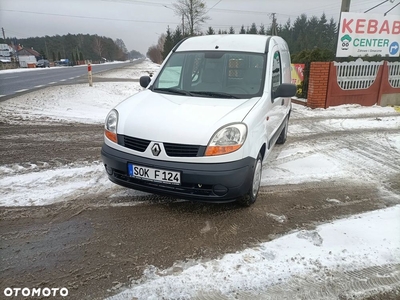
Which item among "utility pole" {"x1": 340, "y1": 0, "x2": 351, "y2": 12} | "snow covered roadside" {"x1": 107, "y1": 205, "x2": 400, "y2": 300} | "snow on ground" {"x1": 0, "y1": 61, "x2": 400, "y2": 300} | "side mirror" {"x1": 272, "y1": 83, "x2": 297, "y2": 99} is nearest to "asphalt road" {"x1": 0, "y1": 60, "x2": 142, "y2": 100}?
"snow on ground" {"x1": 0, "y1": 61, "x2": 400, "y2": 300}

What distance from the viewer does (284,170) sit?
439cm

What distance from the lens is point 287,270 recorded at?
224 centimetres

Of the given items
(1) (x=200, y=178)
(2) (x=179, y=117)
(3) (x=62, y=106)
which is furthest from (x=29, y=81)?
(1) (x=200, y=178)

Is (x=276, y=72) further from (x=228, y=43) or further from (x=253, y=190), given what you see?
(x=253, y=190)

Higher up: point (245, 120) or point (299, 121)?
point (245, 120)

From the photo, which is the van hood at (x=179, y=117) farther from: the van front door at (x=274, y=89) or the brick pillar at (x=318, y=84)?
the brick pillar at (x=318, y=84)

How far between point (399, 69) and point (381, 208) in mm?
9380

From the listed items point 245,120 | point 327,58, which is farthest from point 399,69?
point 245,120

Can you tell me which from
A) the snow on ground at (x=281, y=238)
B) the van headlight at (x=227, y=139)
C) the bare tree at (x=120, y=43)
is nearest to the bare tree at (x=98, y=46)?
the bare tree at (x=120, y=43)

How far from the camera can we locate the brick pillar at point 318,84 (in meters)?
9.09

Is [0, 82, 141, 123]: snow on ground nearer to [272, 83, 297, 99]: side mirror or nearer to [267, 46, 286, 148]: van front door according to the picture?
[267, 46, 286, 148]: van front door

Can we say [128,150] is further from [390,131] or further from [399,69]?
[399,69]

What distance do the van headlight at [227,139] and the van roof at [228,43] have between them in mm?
1663

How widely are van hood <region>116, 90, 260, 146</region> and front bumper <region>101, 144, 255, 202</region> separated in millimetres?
234
